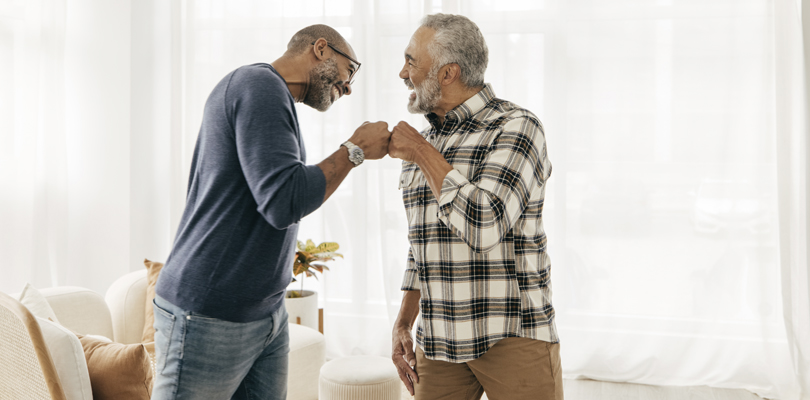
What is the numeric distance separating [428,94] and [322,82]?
27 cm

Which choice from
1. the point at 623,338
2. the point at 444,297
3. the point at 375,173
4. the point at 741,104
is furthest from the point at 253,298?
the point at 741,104

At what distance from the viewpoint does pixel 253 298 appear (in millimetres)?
1114

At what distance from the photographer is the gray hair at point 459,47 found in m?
1.34

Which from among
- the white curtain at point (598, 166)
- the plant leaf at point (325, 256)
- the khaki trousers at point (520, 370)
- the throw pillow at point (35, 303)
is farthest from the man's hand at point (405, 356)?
the white curtain at point (598, 166)

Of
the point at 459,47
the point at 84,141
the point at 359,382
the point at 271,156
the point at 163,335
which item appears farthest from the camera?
the point at 84,141

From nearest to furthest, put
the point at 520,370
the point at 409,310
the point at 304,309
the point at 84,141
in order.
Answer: the point at 520,370
the point at 409,310
the point at 304,309
the point at 84,141

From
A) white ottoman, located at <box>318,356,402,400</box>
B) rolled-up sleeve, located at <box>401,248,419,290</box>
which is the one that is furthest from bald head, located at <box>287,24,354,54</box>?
white ottoman, located at <box>318,356,402,400</box>

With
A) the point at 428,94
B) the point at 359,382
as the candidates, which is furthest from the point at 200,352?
the point at 359,382

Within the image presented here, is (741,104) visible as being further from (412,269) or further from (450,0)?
(412,269)

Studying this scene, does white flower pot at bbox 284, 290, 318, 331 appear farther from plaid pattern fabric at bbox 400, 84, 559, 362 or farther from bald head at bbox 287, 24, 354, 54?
bald head at bbox 287, 24, 354, 54

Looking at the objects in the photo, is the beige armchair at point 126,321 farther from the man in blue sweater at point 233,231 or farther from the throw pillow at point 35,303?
the man in blue sweater at point 233,231

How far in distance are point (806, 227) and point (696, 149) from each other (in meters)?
0.66

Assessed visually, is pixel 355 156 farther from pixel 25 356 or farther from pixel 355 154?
pixel 25 356

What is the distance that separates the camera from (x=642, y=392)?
115 inches
